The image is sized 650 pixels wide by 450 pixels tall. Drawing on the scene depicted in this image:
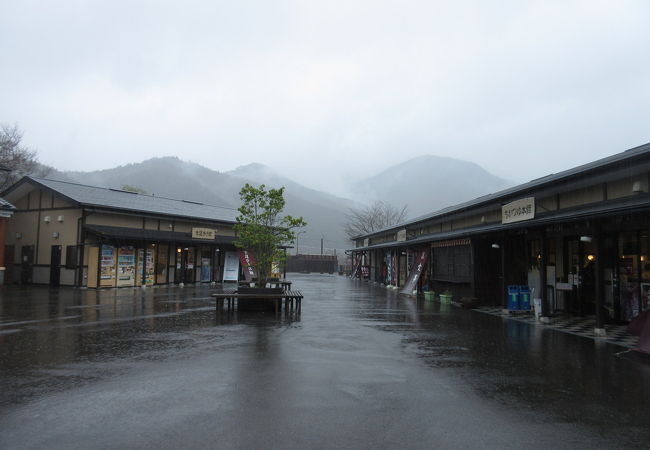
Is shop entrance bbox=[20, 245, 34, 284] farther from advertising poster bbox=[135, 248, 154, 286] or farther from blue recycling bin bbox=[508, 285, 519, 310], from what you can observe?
blue recycling bin bbox=[508, 285, 519, 310]

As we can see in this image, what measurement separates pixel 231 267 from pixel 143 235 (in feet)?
26.2

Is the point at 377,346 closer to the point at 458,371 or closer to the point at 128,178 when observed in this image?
the point at 458,371

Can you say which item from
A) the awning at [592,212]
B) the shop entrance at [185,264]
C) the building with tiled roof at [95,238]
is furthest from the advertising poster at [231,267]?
the awning at [592,212]

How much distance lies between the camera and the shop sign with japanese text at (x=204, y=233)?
2634 cm

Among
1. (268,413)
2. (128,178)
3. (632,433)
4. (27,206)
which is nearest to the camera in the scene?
(632,433)

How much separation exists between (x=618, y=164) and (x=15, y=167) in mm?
37849

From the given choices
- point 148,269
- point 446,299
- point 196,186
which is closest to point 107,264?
point 148,269

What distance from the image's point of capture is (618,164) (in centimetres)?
967

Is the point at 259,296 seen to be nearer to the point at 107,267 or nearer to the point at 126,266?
the point at 107,267

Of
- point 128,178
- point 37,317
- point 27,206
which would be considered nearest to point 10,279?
point 27,206

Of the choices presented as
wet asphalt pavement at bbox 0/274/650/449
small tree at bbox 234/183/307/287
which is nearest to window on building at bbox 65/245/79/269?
wet asphalt pavement at bbox 0/274/650/449

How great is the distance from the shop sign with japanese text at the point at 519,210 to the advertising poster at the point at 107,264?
63.1 feet

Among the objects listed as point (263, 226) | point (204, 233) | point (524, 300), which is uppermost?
point (204, 233)

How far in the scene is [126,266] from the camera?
22750 mm
